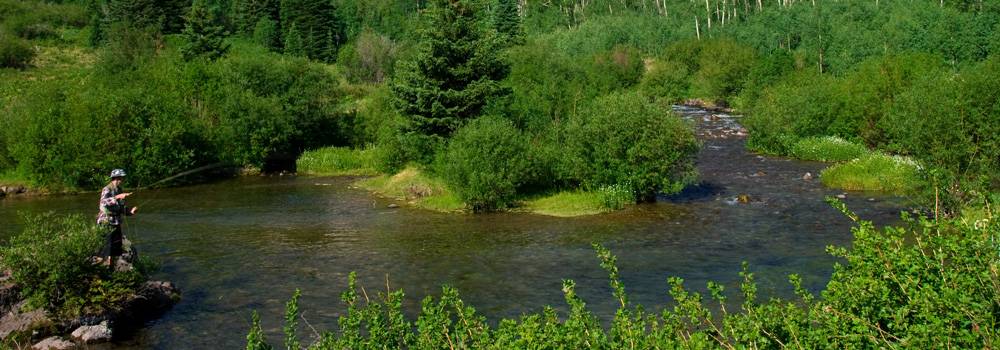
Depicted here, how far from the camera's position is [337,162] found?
1944 inches

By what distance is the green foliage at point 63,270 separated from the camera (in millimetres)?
17188

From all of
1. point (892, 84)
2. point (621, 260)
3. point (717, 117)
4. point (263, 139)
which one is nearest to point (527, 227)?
point (621, 260)

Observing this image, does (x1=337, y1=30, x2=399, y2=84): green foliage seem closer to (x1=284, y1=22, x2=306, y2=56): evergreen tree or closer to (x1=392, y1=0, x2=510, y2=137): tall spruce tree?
(x1=284, y1=22, x2=306, y2=56): evergreen tree

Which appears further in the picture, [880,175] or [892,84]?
[892,84]

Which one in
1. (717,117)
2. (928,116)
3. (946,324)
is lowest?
(717,117)

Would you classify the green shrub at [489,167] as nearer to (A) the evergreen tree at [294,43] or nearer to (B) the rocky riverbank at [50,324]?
(B) the rocky riverbank at [50,324]

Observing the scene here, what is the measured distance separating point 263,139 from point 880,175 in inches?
1389

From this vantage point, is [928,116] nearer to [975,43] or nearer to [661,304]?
[661,304]

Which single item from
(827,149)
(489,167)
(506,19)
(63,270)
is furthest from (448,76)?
(506,19)

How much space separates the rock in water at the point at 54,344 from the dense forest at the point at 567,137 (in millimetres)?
6370

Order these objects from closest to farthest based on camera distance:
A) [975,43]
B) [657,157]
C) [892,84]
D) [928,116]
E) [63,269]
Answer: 1. [63,269]
2. [928,116]
3. [657,157]
4. [892,84]
5. [975,43]

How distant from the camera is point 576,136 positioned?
110 feet

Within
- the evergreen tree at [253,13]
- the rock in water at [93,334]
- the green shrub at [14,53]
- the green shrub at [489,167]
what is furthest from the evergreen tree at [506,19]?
the rock in water at [93,334]

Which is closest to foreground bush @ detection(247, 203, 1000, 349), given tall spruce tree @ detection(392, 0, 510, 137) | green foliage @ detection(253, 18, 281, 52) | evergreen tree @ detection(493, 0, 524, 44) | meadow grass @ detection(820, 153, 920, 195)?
meadow grass @ detection(820, 153, 920, 195)
